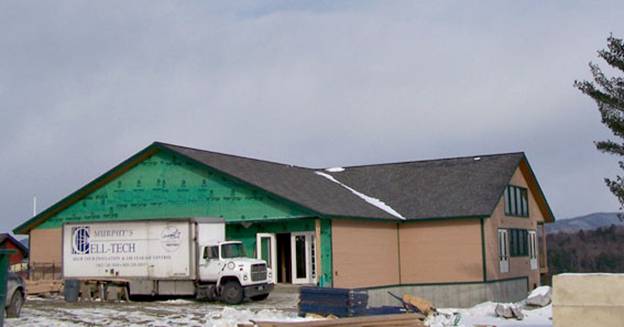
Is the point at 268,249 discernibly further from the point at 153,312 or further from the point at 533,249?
the point at 533,249

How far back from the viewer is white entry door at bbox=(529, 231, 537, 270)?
45.9 metres

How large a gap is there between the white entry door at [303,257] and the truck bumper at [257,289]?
3986 millimetres

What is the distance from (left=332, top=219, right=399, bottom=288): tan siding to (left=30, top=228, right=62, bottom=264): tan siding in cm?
1276

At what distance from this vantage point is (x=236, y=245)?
32688mm

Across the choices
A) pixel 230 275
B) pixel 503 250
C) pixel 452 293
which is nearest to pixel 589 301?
pixel 230 275

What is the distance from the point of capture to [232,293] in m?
31.4

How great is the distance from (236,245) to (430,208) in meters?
11.1

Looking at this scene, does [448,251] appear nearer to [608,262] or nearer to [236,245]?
[236,245]

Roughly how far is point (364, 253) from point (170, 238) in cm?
863

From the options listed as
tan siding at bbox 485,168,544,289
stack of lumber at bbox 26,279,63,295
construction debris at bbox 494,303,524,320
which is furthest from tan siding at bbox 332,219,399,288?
stack of lumber at bbox 26,279,63,295

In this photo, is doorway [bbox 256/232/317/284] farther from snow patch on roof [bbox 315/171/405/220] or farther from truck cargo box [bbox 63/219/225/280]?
snow patch on roof [bbox 315/171/405/220]

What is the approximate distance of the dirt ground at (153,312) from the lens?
24.4 metres

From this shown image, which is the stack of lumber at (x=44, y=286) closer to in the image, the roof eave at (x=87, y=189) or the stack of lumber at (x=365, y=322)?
the roof eave at (x=87, y=189)

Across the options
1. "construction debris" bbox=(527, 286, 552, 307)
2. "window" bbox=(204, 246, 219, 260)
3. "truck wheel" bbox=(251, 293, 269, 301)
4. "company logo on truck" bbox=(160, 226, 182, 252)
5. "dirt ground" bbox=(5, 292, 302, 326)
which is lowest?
"construction debris" bbox=(527, 286, 552, 307)
